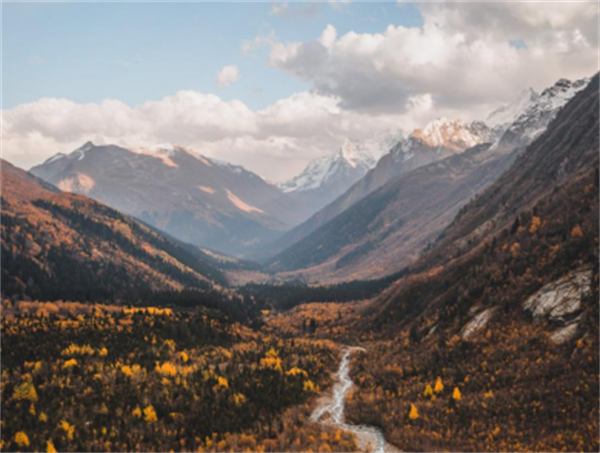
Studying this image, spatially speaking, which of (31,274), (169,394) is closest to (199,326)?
(169,394)

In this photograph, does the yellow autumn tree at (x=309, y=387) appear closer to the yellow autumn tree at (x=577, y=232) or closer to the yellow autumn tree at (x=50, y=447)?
the yellow autumn tree at (x=50, y=447)

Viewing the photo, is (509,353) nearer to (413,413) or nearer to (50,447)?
(413,413)

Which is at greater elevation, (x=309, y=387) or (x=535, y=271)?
(x=535, y=271)

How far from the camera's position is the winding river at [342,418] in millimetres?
43369

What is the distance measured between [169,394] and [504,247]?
260 feet

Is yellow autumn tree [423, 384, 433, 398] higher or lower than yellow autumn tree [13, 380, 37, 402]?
higher

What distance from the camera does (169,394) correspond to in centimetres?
5947

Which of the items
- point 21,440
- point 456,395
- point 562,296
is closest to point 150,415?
point 21,440

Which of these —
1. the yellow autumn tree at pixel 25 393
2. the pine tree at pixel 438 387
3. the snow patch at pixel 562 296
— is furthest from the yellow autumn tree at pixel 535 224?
the yellow autumn tree at pixel 25 393

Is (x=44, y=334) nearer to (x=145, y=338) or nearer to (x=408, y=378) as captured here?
(x=145, y=338)

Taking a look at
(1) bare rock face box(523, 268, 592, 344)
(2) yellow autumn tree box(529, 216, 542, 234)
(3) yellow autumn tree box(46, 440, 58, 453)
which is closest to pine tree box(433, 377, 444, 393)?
(1) bare rock face box(523, 268, 592, 344)

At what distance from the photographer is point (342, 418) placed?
5259 cm

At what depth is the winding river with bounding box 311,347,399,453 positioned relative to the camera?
142 ft

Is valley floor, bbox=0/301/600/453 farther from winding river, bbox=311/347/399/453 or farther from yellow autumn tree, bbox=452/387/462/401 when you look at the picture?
yellow autumn tree, bbox=452/387/462/401
